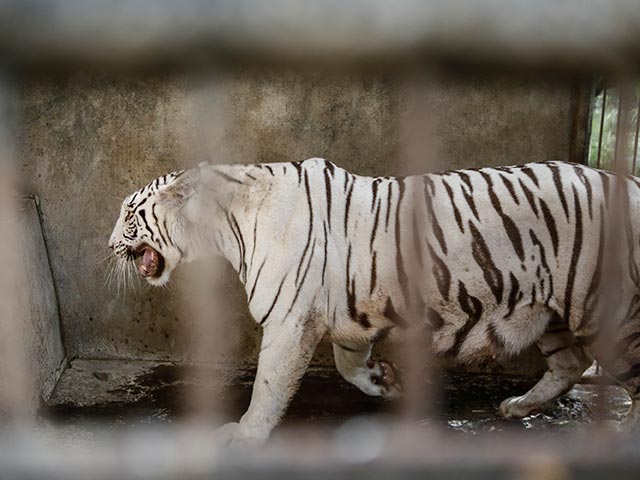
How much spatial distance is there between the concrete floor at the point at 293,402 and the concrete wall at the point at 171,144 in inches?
7.8

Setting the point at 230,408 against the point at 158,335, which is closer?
the point at 230,408

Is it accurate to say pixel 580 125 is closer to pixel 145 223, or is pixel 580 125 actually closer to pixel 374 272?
pixel 374 272

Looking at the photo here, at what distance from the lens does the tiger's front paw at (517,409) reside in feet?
10.7

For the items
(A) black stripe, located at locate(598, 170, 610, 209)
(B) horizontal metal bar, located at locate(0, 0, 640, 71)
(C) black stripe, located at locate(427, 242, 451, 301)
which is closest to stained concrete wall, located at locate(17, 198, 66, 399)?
(C) black stripe, located at locate(427, 242, 451, 301)

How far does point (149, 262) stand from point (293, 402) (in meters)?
0.85

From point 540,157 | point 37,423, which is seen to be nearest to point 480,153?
point 540,157

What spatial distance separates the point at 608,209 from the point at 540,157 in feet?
3.08

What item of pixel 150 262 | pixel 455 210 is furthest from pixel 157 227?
pixel 455 210

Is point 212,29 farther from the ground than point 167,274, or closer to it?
farther from the ground

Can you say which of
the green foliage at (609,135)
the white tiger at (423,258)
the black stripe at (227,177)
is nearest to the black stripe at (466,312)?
the white tiger at (423,258)

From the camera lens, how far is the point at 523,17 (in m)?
0.52

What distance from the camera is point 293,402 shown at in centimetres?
341

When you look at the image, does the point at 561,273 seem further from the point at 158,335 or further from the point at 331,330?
the point at 158,335

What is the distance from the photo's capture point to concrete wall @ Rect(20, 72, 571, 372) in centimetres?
364
